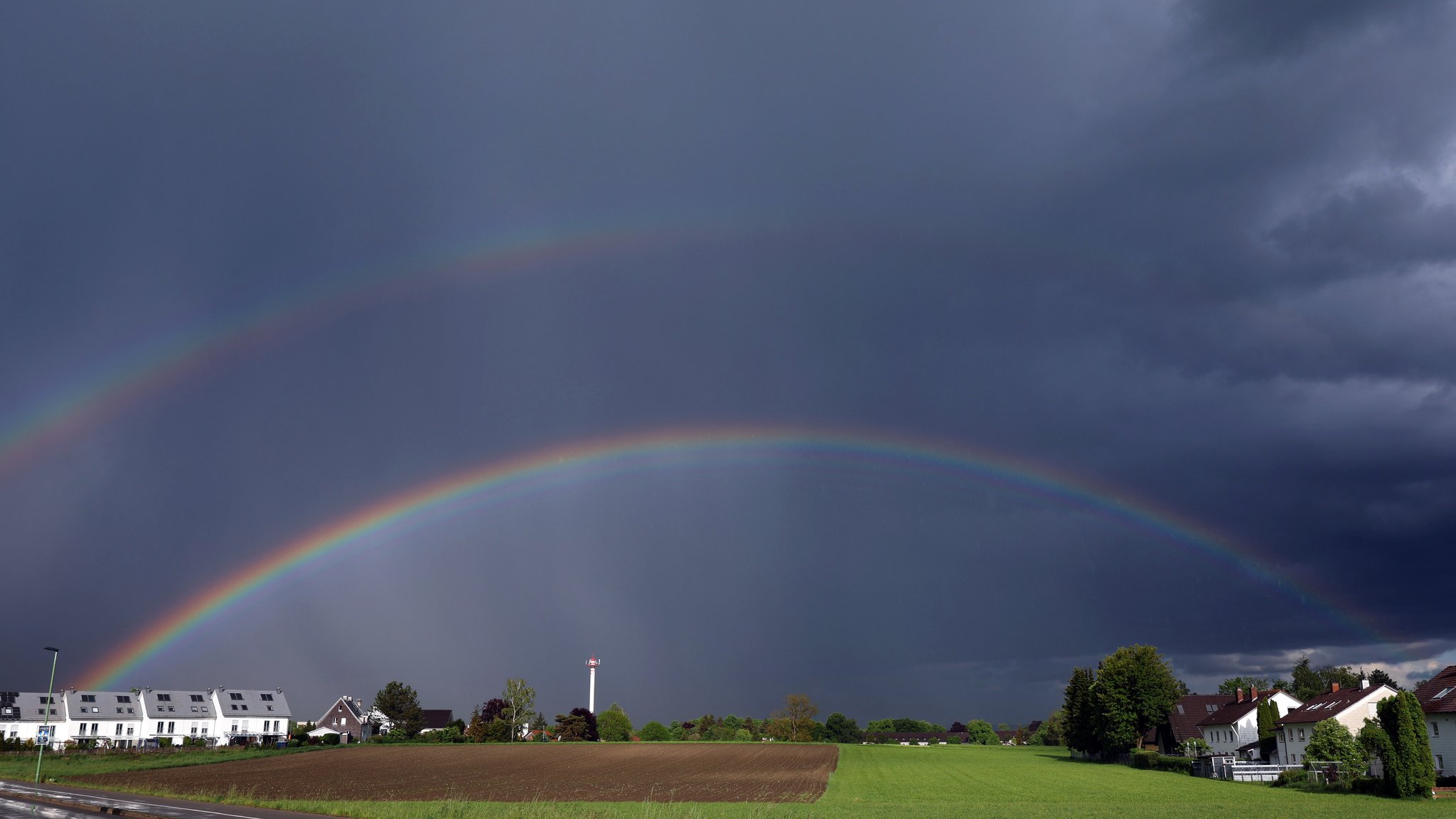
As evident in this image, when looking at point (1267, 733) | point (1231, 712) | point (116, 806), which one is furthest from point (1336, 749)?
point (116, 806)

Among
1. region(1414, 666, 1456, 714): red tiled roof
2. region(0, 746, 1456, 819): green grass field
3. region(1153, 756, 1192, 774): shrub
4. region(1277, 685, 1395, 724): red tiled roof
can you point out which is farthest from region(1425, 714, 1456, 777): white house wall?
region(1153, 756, 1192, 774): shrub

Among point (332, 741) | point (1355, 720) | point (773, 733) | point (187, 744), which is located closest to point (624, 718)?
point (773, 733)

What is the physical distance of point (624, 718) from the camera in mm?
154250

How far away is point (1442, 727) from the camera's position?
187 ft

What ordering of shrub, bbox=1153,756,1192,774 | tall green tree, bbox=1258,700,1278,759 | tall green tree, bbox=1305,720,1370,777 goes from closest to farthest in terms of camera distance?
tall green tree, bbox=1305,720,1370,777, shrub, bbox=1153,756,1192,774, tall green tree, bbox=1258,700,1278,759

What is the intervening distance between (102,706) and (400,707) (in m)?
42.3

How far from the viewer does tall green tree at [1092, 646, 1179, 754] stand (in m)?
91.1

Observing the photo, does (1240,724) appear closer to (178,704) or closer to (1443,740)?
(1443,740)

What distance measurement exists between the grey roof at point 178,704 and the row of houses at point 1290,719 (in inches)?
5469

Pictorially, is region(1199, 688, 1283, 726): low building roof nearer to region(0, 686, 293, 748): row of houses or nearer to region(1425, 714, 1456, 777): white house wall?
region(1425, 714, 1456, 777): white house wall

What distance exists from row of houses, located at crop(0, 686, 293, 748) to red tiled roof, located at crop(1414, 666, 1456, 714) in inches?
4877

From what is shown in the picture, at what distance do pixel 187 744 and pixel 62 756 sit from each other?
29.3 metres

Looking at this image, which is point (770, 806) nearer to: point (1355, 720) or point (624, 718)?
point (1355, 720)

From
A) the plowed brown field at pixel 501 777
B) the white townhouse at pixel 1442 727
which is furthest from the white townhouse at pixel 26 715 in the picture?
the white townhouse at pixel 1442 727
